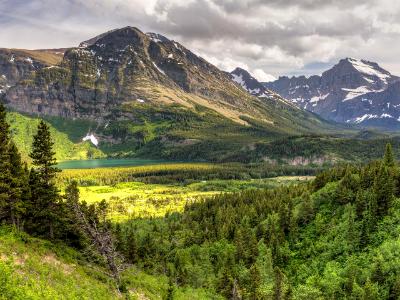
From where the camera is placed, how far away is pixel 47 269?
63.3 metres

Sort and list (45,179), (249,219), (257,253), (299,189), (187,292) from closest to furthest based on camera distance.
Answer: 1. (45,179)
2. (187,292)
3. (257,253)
4. (249,219)
5. (299,189)

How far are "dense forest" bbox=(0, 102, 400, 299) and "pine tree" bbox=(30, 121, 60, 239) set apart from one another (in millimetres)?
194

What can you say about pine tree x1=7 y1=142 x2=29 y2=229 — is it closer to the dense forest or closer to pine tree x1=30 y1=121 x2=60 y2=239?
the dense forest

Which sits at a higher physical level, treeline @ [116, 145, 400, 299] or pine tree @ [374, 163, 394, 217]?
pine tree @ [374, 163, 394, 217]

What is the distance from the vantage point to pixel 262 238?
426ft

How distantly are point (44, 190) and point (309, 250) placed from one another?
73.4 meters

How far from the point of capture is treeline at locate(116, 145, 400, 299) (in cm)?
9388

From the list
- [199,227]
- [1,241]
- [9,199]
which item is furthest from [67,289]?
[199,227]

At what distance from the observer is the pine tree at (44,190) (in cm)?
7819

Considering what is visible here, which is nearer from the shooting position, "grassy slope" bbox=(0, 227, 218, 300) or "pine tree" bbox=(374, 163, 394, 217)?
"grassy slope" bbox=(0, 227, 218, 300)

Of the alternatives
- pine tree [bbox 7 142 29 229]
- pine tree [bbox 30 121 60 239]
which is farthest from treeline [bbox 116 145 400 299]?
pine tree [bbox 7 142 29 229]

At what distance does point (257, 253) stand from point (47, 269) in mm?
73041

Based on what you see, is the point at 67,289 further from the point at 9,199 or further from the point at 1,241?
the point at 9,199

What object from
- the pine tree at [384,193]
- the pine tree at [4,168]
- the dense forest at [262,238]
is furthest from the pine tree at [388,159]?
the pine tree at [4,168]
